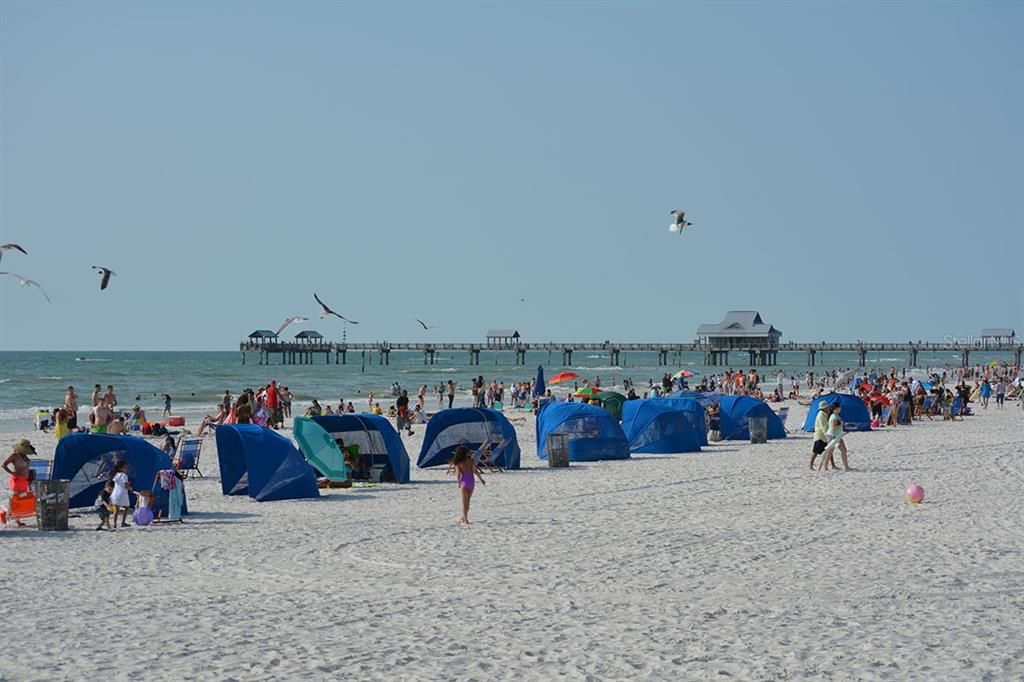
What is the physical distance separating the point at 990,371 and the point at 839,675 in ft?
238

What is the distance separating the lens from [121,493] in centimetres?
1288

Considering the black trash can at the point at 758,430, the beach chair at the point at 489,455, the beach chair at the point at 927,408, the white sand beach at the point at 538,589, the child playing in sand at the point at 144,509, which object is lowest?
the white sand beach at the point at 538,589

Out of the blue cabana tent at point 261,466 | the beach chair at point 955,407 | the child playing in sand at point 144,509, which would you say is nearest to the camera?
the child playing in sand at point 144,509

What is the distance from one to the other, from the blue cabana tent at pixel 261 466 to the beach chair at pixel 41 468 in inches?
87.1

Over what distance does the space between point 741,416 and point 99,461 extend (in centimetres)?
1508

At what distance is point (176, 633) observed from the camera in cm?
828

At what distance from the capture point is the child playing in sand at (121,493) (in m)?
12.9

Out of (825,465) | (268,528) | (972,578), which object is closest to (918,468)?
(825,465)

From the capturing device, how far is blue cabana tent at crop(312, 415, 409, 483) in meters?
17.7

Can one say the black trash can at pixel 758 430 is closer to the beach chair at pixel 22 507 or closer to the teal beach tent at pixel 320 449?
the teal beach tent at pixel 320 449

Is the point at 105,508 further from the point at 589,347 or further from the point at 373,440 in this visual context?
the point at 589,347

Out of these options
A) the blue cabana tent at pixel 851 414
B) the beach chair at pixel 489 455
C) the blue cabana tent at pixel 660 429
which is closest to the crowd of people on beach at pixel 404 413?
the beach chair at pixel 489 455

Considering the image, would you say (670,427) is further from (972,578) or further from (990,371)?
(990,371)

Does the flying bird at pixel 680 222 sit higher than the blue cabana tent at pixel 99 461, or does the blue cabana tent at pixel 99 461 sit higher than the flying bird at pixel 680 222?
the flying bird at pixel 680 222
